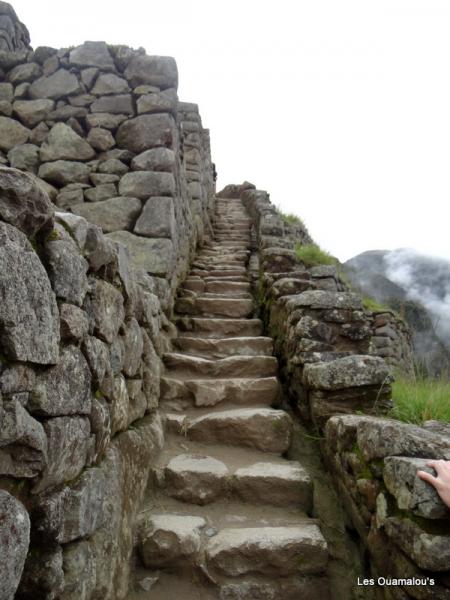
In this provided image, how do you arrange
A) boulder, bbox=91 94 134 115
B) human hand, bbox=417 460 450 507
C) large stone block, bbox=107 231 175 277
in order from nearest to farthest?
human hand, bbox=417 460 450 507
large stone block, bbox=107 231 175 277
boulder, bbox=91 94 134 115

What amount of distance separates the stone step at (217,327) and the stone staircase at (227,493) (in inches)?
14.0

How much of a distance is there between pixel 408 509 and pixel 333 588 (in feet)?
2.94

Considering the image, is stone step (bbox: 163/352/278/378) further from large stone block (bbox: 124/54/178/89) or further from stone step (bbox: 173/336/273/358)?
large stone block (bbox: 124/54/178/89)

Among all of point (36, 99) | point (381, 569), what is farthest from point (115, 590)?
point (36, 99)

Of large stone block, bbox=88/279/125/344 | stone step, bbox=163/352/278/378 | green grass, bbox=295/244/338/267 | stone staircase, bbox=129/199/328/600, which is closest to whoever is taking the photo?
large stone block, bbox=88/279/125/344

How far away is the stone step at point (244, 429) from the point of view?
329cm

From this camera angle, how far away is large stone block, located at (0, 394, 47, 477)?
126 centimetres

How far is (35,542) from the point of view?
150 centimetres

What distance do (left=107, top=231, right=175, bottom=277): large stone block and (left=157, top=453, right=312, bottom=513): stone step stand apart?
7.00 ft

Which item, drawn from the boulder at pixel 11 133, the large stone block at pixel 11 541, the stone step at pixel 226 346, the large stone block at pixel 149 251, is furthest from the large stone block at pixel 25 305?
the boulder at pixel 11 133

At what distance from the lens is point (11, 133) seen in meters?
4.57

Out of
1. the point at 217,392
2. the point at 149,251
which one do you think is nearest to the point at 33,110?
the point at 149,251

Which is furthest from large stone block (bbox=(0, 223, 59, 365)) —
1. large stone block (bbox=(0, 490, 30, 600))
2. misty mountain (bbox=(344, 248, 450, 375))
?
misty mountain (bbox=(344, 248, 450, 375))

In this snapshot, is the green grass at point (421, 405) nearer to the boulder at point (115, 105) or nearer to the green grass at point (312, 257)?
the boulder at point (115, 105)
